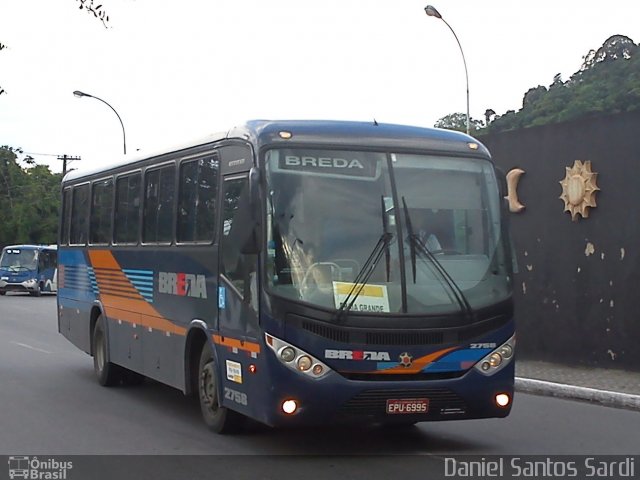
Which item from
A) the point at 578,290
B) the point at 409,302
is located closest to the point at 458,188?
the point at 409,302

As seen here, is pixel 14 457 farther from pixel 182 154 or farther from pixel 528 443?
pixel 528 443

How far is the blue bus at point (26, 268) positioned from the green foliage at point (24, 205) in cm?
2535

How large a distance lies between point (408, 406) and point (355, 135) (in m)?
2.41

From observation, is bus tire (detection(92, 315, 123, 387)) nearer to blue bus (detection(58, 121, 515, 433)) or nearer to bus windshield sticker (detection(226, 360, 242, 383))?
blue bus (detection(58, 121, 515, 433))

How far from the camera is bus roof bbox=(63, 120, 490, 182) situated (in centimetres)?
865

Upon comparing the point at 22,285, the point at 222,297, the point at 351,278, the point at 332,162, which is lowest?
the point at 22,285

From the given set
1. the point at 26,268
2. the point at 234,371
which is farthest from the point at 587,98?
the point at 234,371

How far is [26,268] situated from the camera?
138 ft

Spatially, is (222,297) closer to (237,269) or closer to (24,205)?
(237,269)

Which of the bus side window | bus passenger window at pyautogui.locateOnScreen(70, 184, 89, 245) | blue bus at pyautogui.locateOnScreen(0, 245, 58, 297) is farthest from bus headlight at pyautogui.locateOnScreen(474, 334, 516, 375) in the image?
blue bus at pyautogui.locateOnScreen(0, 245, 58, 297)

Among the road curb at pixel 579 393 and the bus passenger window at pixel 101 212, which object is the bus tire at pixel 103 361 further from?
the road curb at pixel 579 393

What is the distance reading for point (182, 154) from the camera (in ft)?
34.9

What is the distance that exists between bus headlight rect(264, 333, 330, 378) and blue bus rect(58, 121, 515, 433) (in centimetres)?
1

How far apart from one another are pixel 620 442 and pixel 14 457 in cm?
576
